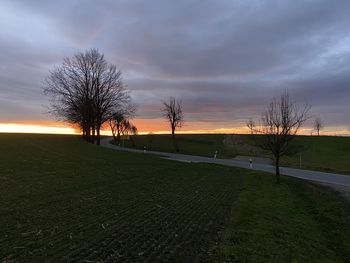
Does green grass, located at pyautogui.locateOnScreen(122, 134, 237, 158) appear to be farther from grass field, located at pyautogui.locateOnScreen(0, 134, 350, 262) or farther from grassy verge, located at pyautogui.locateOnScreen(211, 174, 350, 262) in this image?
grass field, located at pyautogui.locateOnScreen(0, 134, 350, 262)

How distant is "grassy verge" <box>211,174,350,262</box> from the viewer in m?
7.81

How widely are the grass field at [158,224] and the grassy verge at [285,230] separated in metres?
0.03

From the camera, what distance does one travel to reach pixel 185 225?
9.02 m

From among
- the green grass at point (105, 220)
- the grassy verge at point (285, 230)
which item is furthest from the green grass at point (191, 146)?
the green grass at point (105, 220)

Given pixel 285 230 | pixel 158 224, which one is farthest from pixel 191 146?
pixel 158 224

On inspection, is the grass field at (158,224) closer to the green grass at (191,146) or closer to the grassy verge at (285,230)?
the grassy verge at (285,230)

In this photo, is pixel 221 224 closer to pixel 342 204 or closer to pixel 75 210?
pixel 75 210

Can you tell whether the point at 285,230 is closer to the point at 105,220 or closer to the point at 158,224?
the point at 158,224

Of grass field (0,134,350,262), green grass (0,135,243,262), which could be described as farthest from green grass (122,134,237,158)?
green grass (0,135,243,262)

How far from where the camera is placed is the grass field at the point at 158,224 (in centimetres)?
673

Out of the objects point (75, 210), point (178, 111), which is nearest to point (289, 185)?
point (75, 210)

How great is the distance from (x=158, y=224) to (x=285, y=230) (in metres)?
3.77

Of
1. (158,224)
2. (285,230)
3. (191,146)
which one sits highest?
(191,146)

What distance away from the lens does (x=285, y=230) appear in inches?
404
